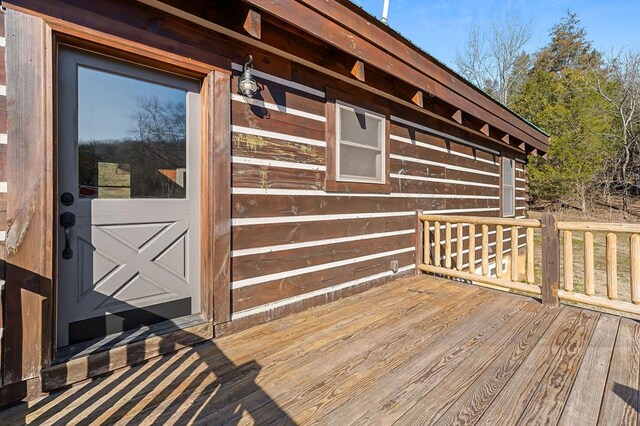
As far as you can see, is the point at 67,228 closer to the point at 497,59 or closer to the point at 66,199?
the point at 66,199

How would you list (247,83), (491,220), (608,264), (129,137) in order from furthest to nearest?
(491,220) < (608,264) < (247,83) < (129,137)

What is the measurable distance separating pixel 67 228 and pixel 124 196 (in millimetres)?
337

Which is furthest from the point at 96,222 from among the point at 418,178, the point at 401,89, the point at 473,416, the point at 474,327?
the point at 418,178

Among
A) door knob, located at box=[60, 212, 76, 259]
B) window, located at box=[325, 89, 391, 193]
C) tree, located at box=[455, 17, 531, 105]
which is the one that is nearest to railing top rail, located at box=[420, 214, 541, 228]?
window, located at box=[325, 89, 391, 193]

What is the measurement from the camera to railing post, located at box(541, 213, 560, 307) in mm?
2838

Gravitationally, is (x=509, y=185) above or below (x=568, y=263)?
above

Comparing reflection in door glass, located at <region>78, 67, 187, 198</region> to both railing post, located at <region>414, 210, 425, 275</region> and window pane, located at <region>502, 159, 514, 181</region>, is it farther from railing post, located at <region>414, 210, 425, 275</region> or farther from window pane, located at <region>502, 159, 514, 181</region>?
window pane, located at <region>502, 159, 514, 181</region>

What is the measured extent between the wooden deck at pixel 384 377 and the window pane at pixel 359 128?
6.02 ft

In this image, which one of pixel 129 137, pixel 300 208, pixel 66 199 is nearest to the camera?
pixel 66 199

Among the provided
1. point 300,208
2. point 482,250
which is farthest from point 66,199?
point 482,250

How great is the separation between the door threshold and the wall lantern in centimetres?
165

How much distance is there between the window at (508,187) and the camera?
6.47m

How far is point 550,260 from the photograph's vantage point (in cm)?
287

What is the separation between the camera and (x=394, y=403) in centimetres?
151
